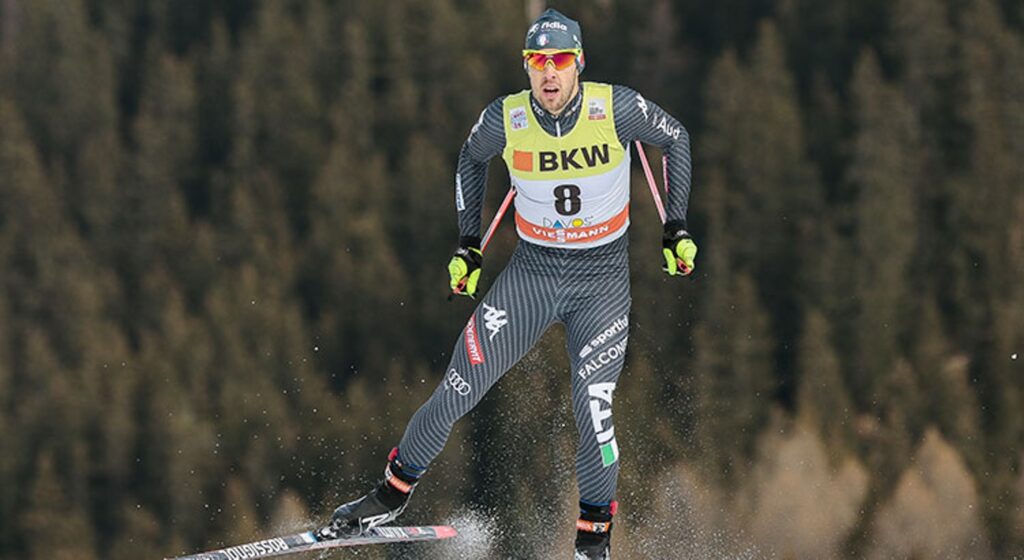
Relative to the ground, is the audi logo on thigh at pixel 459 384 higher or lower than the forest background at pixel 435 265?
higher

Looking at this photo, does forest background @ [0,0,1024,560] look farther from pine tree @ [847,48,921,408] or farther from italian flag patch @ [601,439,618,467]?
italian flag patch @ [601,439,618,467]

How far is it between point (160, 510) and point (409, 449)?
50.5 metres

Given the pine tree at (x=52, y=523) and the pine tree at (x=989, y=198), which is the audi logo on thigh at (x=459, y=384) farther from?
the pine tree at (x=52, y=523)

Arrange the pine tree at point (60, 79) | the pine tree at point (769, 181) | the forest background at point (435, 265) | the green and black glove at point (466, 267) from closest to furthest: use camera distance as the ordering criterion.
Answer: the green and black glove at point (466, 267) → the forest background at point (435, 265) → the pine tree at point (769, 181) → the pine tree at point (60, 79)

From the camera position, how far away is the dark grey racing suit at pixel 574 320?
887cm

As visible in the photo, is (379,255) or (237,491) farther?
(379,255)

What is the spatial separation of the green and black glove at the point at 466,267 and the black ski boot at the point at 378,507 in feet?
3.16

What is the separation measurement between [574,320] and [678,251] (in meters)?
0.67

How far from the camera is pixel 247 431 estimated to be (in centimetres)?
5578

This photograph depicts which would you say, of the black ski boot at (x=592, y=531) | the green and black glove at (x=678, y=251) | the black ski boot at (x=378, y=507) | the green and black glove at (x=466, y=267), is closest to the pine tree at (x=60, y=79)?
the black ski boot at (x=378, y=507)

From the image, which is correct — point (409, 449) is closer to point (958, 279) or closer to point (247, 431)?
point (247, 431)

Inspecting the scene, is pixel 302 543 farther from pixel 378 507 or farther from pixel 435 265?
pixel 435 265

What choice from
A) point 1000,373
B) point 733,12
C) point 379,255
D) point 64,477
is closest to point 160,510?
point 64,477

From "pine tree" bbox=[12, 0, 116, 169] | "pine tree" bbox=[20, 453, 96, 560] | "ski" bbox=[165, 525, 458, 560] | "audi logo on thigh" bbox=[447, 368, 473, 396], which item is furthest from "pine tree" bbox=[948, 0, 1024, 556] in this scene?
"audi logo on thigh" bbox=[447, 368, 473, 396]
